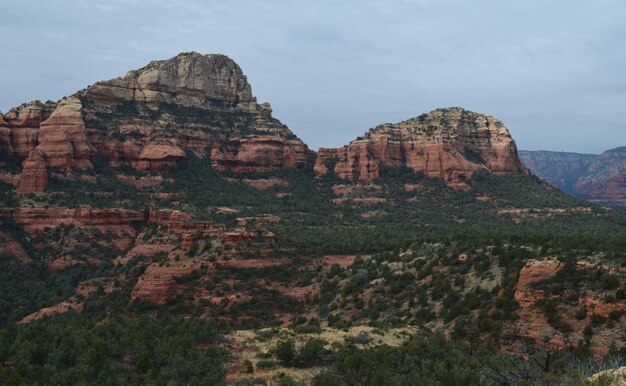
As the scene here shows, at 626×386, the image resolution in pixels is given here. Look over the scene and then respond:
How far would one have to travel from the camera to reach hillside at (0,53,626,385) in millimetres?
31984

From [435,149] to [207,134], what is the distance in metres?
47.6

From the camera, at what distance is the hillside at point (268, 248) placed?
1259 inches

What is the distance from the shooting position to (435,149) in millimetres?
114312

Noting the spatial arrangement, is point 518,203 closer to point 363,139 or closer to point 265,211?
point 363,139

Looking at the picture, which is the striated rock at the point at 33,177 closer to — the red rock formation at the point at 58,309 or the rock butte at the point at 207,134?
the rock butte at the point at 207,134

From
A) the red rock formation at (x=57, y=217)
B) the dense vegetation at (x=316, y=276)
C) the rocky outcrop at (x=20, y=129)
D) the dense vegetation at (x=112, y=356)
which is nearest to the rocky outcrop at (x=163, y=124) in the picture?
the rocky outcrop at (x=20, y=129)

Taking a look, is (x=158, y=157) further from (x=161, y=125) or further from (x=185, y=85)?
(x=185, y=85)

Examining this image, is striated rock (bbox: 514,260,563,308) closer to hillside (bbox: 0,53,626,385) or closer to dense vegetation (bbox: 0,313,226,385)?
hillside (bbox: 0,53,626,385)

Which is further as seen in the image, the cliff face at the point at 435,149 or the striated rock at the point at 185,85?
the cliff face at the point at 435,149

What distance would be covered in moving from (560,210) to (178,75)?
3172 inches

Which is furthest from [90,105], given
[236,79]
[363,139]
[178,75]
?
[363,139]

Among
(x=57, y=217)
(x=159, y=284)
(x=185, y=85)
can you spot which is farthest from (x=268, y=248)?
(x=185, y=85)

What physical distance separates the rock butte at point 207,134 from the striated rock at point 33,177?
1400 millimetres

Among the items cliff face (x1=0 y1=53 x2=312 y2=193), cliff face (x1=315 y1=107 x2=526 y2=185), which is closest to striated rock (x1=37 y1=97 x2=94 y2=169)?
cliff face (x1=0 y1=53 x2=312 y2=193)
